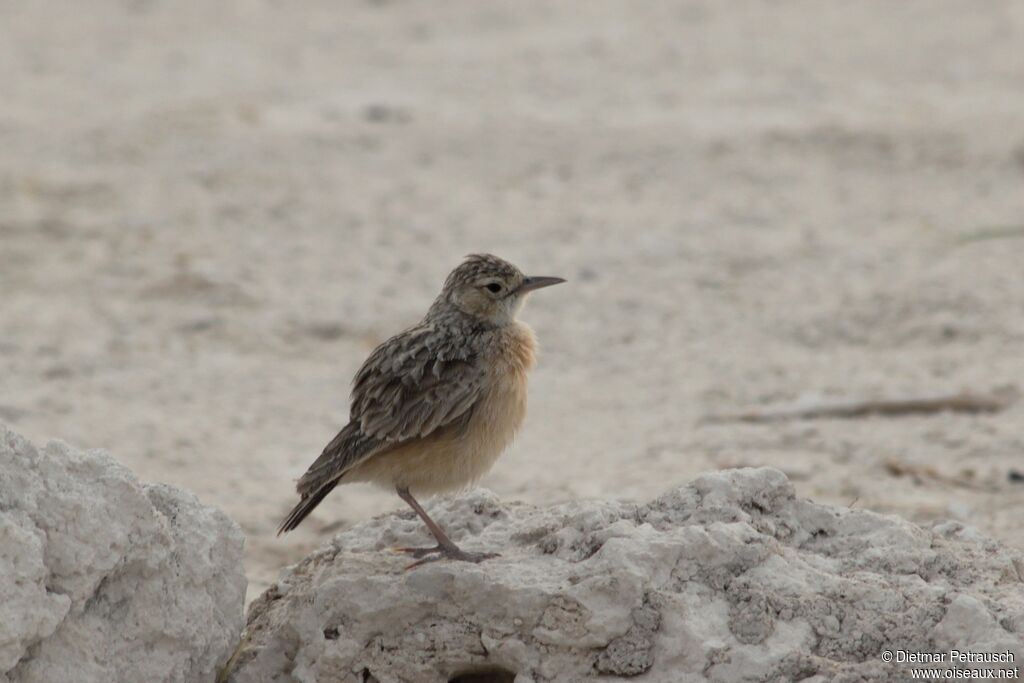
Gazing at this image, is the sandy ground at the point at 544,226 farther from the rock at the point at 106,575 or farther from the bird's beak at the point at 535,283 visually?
the rock at the point at 106,575

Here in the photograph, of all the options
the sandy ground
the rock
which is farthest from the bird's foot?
the sandy ground

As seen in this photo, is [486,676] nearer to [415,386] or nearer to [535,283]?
[415,386]

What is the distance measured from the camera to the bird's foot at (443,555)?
5.34m

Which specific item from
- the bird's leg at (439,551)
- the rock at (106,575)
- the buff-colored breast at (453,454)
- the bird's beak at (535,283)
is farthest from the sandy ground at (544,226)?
the rock at (106,575)

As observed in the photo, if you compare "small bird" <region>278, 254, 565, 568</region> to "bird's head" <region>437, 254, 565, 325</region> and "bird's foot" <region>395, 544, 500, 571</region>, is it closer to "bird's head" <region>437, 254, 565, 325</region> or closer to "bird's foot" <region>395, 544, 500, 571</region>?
"bird's foot" <region>395, 544, 500, 571</region>

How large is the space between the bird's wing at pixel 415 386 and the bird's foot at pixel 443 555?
42 centimetres

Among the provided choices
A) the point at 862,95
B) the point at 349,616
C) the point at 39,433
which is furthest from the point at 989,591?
the point at 862,95

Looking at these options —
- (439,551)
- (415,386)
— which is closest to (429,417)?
(415,386)

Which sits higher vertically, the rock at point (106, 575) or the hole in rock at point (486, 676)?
the rock at point (106, 575)

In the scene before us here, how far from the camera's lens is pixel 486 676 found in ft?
17.8

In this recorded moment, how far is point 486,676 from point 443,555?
0.41m

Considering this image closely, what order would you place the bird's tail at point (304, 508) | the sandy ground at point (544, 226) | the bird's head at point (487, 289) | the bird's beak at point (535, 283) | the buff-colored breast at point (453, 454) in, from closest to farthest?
the bird's tail at point (304, 508) → the buff-colored breast at point (453, 454) → the bird's head at point (487, 289) → the bird's beak at point (535, 283) → the sandy ground at point (544, 226)

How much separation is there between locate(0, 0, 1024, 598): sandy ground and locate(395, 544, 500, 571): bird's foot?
6.26 feet

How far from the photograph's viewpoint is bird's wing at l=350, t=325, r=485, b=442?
572 centimetres
